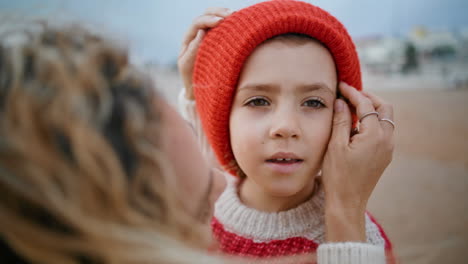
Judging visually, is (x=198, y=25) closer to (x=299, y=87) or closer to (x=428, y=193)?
(x=299, y=87)

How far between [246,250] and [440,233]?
8.39 ft

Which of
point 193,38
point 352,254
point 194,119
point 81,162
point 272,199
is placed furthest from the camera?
point 194,119

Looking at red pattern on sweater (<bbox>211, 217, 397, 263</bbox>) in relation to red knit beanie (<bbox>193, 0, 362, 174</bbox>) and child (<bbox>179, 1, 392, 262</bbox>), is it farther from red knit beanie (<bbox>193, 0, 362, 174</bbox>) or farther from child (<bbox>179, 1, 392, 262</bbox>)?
red knit beanie (<bbox>193, 0, 362, 174</bbox>)

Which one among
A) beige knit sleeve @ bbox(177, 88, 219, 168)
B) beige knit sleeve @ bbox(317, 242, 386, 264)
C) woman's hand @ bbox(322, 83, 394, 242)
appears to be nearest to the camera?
beige knit sleeve @ bbox(317, 242, 386, 264)

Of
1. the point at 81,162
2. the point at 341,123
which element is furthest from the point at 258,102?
the point at 81,162

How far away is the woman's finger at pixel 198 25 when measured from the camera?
140 cm

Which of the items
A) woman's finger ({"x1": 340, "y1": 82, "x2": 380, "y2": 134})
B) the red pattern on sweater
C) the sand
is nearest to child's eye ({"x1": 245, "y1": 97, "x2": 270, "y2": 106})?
woman's finger ({"x1": 340, "y1": 82, "x2": 380, "y2": 134})

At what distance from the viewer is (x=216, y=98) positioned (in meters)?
1.29

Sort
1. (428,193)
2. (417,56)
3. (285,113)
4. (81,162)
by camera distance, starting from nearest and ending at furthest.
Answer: (81,162)
(285,113)
(428,193)
(417,56)

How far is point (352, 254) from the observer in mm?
993

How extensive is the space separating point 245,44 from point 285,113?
31cm

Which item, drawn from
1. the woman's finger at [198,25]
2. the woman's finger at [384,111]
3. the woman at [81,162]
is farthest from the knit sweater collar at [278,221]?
the woman's finger at [198,25]

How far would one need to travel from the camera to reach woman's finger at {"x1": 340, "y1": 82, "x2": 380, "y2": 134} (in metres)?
1.19

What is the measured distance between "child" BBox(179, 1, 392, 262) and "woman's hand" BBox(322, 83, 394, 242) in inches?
2.1
